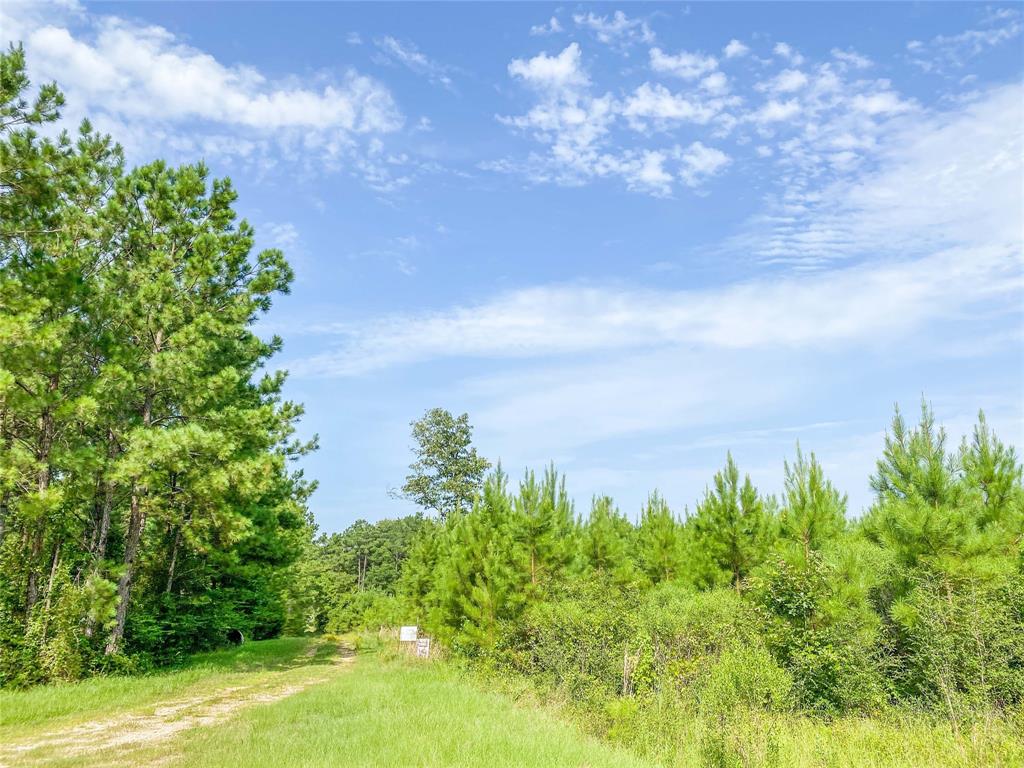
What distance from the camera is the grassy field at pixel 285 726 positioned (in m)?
8.06

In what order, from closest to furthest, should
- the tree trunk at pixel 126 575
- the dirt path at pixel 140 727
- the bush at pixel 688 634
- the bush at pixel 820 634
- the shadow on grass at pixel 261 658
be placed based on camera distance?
the dirt path at pixel 140 727 → the bush at pixel 820 634 → the bush at pixel 688 634 → the tree trunk at pixel 126 575 → the shadow on grass at pixel 261 658

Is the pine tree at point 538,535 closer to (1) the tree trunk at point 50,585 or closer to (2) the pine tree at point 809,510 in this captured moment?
(2) the pine tree at point 809,510

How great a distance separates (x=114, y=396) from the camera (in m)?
16.6

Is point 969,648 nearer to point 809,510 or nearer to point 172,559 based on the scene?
point 809,510

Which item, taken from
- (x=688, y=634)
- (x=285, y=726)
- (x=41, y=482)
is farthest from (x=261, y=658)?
(x=688, y=634)

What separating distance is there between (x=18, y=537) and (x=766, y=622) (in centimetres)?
1818

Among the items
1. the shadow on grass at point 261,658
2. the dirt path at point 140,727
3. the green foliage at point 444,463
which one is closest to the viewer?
the dirt path at point 140,727

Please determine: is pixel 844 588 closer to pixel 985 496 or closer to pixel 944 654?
pixel 944 654

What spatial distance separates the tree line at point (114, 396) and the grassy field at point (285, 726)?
303 centimetres

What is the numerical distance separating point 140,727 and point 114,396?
349 inches

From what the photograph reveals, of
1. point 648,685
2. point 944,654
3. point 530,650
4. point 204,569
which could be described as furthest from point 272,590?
point 944,654

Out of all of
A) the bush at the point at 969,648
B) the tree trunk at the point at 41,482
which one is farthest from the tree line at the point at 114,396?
the bush at the point at 969,648

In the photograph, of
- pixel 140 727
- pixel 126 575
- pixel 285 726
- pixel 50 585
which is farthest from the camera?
pixel 126 575

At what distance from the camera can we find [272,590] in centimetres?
3606
